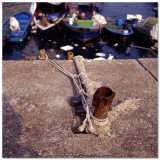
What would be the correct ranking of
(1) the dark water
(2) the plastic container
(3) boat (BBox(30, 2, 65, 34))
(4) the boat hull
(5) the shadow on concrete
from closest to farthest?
(5) the shadow on concrete, (1) the dark water, (4) the boat hull, (3) boat (BBox(30, 2, 65, 34)), (2) the plastic container

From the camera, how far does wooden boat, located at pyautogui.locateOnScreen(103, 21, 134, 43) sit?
15.9m

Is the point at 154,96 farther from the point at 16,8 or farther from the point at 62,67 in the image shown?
the point at 16,8

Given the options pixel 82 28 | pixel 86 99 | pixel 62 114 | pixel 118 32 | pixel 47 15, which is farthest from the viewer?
pixel 47 15

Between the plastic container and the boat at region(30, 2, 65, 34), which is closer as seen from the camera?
the boat at region(30, 2, 65, 34)

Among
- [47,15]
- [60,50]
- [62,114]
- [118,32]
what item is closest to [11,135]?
[62,114]

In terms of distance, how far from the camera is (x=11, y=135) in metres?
3.20

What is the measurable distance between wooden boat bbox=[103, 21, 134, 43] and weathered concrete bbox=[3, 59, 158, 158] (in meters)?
11.4

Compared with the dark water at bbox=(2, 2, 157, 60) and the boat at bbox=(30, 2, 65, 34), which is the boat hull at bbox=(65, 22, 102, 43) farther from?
the boat at bbox=(30, 2, 65, 34)

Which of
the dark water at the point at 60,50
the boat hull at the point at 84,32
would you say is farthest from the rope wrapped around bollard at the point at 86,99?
the boat hull at the point at 84,32

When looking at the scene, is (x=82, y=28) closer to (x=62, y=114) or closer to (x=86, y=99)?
(x=86, y=99)

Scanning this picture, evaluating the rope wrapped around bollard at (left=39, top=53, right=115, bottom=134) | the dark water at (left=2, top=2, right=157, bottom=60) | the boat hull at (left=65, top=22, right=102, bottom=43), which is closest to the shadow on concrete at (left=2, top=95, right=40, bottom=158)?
the rope wrapped around bollard at (left=39, top=53, right=115, bottom=134)

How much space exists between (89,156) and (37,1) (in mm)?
19775

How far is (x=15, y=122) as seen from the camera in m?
3.48

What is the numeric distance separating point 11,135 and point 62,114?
1.24 meters
